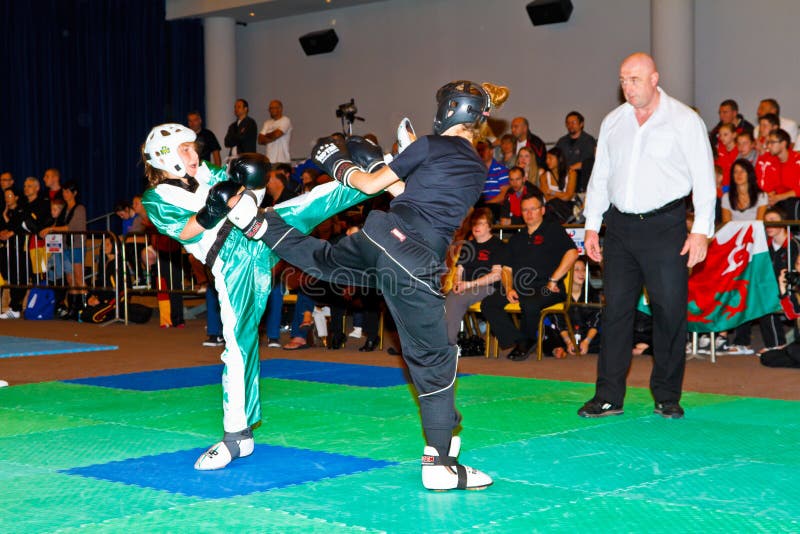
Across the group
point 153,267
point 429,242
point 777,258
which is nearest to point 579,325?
point 777,258

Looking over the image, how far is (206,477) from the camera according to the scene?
4.18 metres

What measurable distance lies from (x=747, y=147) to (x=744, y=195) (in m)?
1.00

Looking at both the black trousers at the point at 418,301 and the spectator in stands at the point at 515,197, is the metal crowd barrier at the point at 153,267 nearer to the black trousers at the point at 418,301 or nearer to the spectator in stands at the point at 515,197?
the spectator in stands at the point at 515,197

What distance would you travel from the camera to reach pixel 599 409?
5.56 meters

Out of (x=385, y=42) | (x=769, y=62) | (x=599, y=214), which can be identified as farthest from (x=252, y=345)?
(x=385, y=42)

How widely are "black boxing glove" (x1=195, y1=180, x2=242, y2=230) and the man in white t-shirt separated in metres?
11.6

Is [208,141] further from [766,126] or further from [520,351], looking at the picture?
[766,126]

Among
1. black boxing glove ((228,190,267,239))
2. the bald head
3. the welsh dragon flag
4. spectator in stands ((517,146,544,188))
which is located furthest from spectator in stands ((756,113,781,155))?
black boxing glove ((228,190,267,239))

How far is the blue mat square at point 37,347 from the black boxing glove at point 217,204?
5.58m

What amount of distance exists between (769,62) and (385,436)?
1087 centimetres

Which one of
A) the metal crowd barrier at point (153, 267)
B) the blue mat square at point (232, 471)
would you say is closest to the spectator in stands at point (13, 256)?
the metal crowd barrier at point (153, 267)

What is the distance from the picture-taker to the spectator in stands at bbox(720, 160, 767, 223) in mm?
9617

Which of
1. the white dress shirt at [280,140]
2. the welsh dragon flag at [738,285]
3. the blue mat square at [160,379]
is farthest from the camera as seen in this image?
the white dress shirt at [280,140]

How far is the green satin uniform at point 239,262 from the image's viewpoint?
14.0ft
